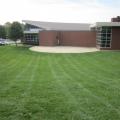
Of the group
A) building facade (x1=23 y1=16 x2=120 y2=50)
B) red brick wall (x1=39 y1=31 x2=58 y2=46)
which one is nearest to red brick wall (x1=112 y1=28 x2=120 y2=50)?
building facade (x1=23 y1=16 x2=120 y2=50)

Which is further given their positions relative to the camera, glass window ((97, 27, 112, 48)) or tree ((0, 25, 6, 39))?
tree ((0, 25, 6, 39))

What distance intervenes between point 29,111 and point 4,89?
310 cm

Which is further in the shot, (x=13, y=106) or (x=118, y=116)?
(x=13, y=106)

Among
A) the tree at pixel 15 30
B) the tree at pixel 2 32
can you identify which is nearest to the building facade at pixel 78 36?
the tree at pixel 15 30

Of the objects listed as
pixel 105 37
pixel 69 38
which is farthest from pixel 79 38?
pixel 105 37

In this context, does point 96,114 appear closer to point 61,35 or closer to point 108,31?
point 108,31

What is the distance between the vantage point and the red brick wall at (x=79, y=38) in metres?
42.3

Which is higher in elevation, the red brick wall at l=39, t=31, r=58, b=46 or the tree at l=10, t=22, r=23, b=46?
the tree at l=10, t=22, r=23, b=46

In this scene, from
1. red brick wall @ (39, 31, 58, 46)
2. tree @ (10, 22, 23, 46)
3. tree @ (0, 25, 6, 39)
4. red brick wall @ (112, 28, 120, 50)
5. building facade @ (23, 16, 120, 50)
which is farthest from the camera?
tree @ (0, 25, 6, 39)

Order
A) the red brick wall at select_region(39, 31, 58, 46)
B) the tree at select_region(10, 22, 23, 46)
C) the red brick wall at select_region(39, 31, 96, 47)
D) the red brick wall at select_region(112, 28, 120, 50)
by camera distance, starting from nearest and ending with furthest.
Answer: the red brick wall at select_region(112, 28, 120, 50)
the red brick wall at select_region(39, 31, 96, 47)
the red brick wall at select_region(39, 31, 58, 46)
the tree at select_region(10, 22, 23, 46)

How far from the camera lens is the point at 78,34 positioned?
44.4 metres

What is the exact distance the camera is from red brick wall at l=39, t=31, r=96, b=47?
1676 inches

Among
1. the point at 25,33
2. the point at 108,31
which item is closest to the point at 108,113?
the point at 108,31

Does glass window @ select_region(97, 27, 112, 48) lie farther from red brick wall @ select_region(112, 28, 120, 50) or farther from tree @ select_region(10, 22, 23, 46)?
tree @ select_region(10, 22, 23, 46)
